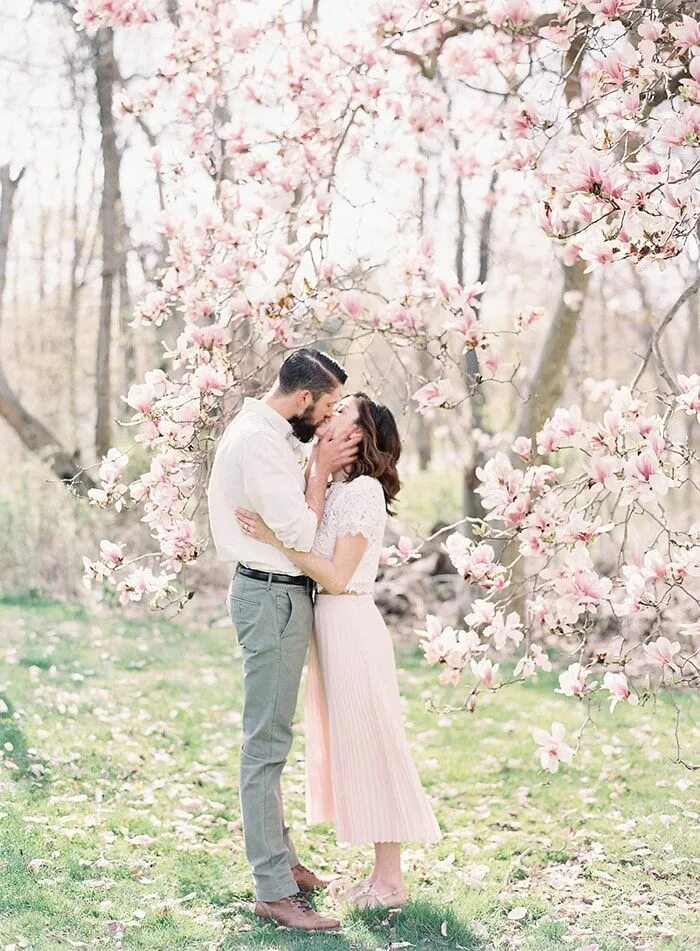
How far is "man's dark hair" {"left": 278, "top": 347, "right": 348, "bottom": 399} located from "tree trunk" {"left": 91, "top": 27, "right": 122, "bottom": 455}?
292 inches

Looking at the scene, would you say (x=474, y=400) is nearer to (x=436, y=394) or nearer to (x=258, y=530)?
(x=436, y=394)

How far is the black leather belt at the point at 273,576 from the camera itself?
3498 millimetres

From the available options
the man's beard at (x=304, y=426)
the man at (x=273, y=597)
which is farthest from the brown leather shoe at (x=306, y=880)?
the man's beard at (x=304, y=426)

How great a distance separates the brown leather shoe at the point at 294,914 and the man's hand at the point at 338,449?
4.47 ft

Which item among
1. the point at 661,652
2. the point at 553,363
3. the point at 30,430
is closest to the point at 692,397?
the point at 661,652

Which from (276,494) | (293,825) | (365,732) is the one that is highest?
(276,494)

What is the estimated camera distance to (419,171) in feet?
19.0

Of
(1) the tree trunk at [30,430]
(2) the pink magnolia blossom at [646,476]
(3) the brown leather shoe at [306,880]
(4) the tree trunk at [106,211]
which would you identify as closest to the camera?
(2) the pink magnolia blossom at [646,476]

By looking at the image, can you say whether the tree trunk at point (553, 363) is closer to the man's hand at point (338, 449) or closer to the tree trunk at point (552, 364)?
the tree trunk at point (552, 364)

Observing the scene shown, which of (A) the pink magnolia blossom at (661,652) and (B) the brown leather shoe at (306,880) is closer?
(A) the pink magnolia blossom at (661,652)

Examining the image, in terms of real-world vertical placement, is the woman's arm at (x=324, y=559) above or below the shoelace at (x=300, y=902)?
above

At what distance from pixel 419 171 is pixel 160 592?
9.67ft

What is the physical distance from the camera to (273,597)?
349cm

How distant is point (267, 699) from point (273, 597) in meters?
0.33
